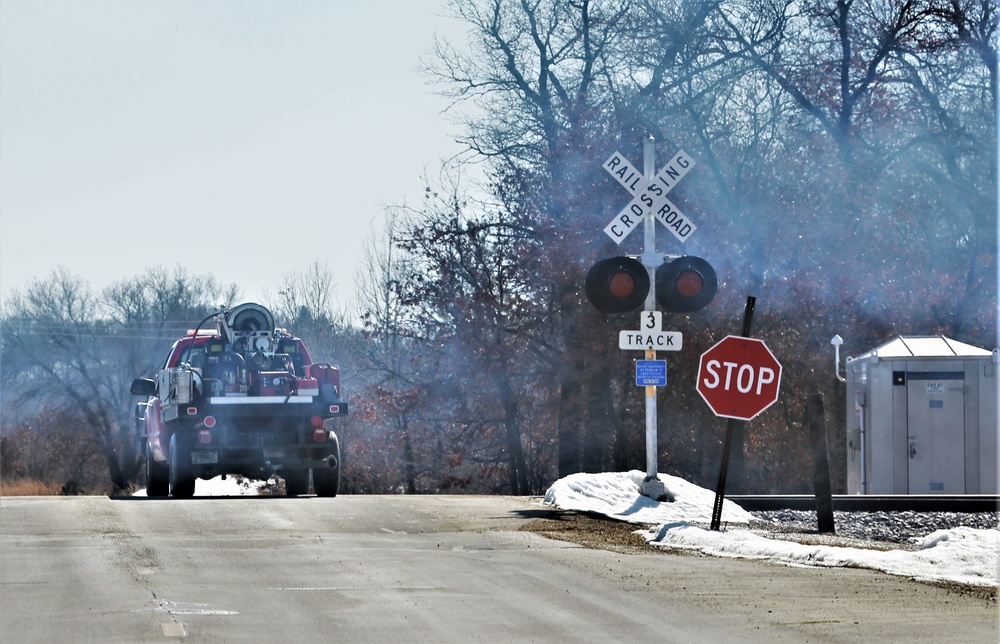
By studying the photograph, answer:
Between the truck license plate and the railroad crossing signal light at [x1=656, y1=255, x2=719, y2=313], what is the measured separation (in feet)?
21.6

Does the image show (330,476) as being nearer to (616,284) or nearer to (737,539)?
(616,284)

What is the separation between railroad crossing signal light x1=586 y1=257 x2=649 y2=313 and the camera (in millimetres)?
14359

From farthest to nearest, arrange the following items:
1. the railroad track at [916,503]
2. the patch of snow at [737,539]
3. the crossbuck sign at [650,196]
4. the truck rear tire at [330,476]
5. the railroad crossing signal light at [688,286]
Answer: the truck rear tire at [330,476]
the railroad track at [916,503]
the crossbuck sign at [650,196]
the railroad crossing signal light at [688,286]
the patch of snow at [737,539]

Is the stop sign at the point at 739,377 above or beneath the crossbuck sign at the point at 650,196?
beneath

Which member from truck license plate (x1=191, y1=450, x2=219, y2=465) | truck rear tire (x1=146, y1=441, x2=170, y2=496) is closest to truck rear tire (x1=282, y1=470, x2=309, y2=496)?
truck license plate (x1=191, y1=450, x2=219, y2=465)

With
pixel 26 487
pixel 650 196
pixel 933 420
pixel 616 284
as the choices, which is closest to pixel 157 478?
pixel 616 284

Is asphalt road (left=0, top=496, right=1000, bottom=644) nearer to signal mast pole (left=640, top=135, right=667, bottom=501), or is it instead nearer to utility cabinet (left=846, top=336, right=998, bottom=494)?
signal mast pole (left=640, top=135, right=667, bottom=501)

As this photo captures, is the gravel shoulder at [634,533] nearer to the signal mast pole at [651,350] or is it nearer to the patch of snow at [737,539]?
the patch of snow at [737,539]

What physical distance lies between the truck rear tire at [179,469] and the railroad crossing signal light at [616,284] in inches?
253

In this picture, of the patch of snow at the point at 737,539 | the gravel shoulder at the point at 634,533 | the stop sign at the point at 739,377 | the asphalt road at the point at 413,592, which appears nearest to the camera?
the asphalt road at the point at 413,592

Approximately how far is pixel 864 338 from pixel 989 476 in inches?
481

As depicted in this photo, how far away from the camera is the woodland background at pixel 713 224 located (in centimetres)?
2747

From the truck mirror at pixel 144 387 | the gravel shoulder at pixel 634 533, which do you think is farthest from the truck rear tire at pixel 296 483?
the gravel shoulder at pixel 634 533

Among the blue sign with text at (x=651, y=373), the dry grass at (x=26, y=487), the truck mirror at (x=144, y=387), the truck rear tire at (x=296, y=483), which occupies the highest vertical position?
the blue sign with text at (x=651, y=373)
